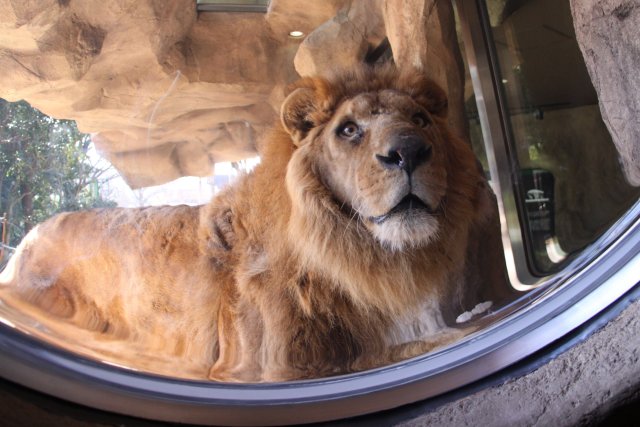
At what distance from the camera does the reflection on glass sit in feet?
6.03

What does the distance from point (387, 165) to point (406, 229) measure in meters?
0.21

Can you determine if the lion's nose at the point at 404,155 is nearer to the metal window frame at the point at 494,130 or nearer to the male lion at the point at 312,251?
the male lion at the point at 312,251

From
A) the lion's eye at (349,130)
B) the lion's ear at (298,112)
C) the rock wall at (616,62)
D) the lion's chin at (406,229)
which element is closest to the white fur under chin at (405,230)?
the lion's chin at (406,229)

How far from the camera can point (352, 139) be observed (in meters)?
1.52

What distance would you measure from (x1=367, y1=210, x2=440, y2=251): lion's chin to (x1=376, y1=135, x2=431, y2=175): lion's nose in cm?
14

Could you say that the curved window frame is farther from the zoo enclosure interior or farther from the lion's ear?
the lion's ear

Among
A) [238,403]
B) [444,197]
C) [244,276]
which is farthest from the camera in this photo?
[244,276]

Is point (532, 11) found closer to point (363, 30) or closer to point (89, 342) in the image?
point (363, 30)

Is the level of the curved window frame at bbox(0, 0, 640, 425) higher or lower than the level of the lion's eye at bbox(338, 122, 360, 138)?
lower

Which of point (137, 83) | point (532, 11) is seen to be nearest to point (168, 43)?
point (137, 83)

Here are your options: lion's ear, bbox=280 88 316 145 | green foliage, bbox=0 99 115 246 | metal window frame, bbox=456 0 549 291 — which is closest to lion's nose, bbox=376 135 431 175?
lion's ear, bbox=280 88 316 145

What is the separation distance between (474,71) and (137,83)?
1.08 meters

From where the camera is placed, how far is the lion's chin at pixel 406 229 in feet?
4.89

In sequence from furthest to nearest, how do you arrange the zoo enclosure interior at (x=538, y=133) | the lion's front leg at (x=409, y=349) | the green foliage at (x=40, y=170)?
1. the zoo enclosure interior at (x=538, y=133)
2. the lion's front leg at (x=409, y=349)
3. the green foliage at (x=40, y=170)
